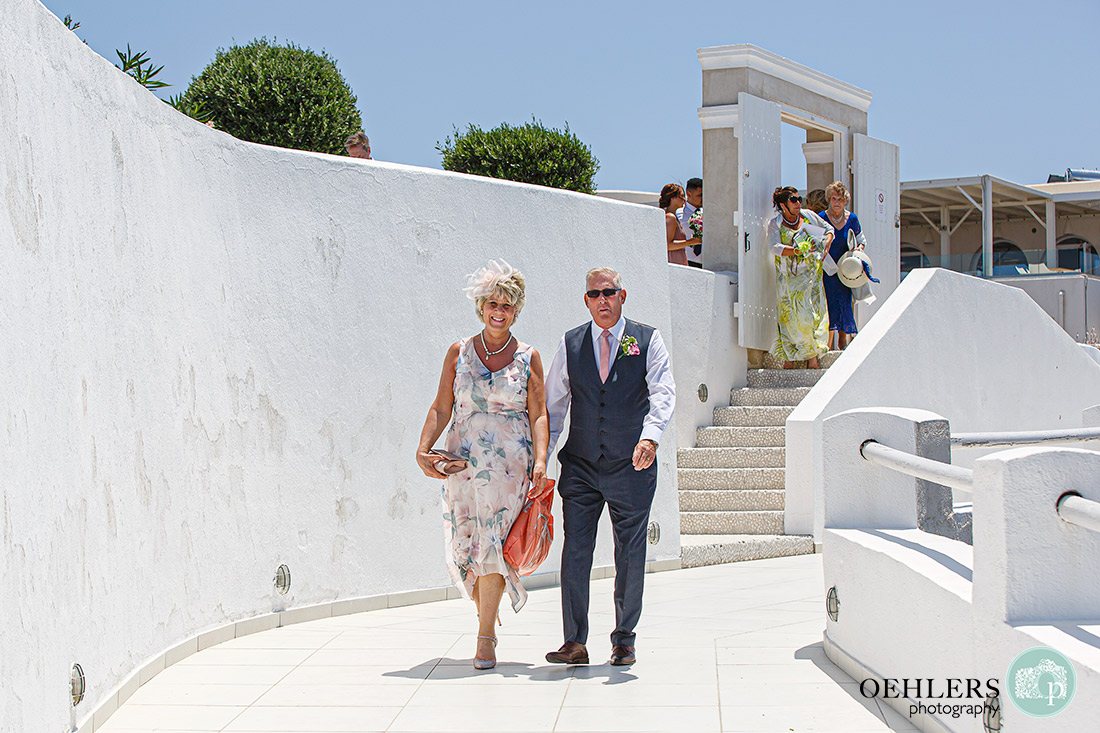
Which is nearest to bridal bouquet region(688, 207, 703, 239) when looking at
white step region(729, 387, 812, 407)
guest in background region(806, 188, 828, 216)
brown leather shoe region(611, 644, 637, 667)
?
guest in background region(806, 188, 828, 216)

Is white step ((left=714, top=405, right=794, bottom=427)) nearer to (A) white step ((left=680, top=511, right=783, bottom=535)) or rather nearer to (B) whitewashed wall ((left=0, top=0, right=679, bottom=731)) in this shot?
(A) white step ((left=680, top=511, right=783, bottom=535))

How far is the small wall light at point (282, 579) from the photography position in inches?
254

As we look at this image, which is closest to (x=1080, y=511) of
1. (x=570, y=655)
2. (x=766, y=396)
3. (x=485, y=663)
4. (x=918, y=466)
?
(x=918, y=466)

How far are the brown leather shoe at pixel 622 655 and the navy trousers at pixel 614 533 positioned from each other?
28 millimetres

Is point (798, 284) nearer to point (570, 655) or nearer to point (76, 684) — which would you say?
point (570, 655)

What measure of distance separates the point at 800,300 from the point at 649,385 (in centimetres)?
653

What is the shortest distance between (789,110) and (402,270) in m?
6.64

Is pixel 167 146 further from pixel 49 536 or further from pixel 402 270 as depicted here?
pixel 49 536

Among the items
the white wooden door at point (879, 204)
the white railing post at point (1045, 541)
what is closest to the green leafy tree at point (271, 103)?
the white wooden door at point (879, 204)

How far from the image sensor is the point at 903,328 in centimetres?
Answer: 1109

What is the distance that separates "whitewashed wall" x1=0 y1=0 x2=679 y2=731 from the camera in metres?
3.91

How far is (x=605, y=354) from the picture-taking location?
5508 millimetres

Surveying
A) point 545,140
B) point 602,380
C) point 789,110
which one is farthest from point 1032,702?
point 545,140

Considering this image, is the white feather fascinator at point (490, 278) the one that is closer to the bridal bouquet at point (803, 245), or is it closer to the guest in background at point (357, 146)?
the guest in background at point (357, 146)
